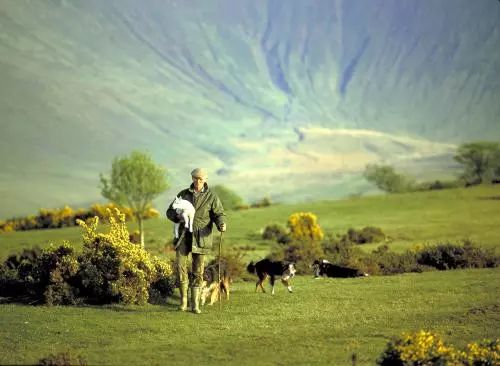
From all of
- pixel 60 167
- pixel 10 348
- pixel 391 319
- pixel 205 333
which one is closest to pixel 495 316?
pixel 391 319

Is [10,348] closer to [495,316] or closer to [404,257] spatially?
[495,316]

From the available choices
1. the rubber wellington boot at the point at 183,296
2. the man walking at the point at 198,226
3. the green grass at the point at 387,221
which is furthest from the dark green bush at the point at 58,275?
the green grass at the point at 387,221

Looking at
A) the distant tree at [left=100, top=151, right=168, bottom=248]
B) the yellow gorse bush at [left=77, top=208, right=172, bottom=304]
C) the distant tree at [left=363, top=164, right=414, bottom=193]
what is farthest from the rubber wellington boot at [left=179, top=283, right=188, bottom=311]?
the distant tree at [left=363, top=164, right=414, bottom=193]

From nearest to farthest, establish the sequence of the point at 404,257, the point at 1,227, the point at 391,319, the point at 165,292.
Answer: the point at 391,319 → the point at 165,292 → the point at 404,257 → the point at 1,227

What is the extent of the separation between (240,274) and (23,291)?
758 centimetres

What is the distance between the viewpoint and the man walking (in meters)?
18.8

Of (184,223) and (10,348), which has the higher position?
(184,223)

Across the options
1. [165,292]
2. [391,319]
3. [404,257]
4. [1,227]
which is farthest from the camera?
[1,227]

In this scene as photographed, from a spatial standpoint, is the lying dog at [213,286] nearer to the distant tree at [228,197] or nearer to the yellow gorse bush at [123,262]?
the yellow gorse bush at [123,262]

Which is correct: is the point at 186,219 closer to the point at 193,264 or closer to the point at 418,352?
the point at 193,264

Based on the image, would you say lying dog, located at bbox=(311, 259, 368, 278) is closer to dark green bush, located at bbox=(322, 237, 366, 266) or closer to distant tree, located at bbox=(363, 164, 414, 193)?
dark green bush, located at bbox=(322, 237, 366, 266)

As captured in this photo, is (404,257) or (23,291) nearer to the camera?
(23,291)

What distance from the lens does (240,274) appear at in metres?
27.3

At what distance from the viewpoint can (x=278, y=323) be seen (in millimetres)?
17297
